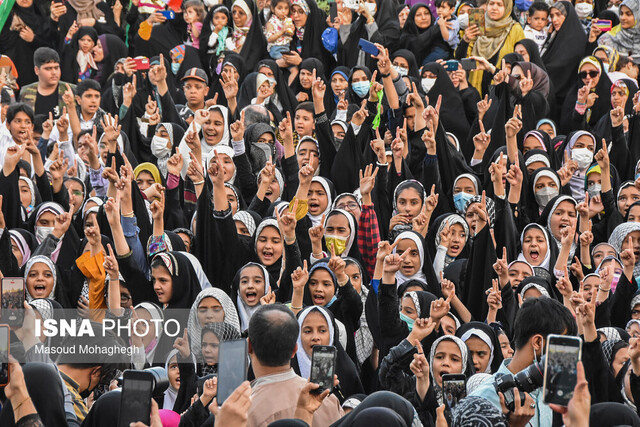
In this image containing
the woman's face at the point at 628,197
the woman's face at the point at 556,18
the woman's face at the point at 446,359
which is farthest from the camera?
the woman's face at the point at 556,18

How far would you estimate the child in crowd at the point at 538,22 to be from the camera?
10.4 meters

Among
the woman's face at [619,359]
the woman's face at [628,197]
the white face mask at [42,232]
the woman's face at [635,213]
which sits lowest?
the woman's face at [619,359]

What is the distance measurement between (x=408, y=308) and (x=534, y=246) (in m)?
A: 1.27

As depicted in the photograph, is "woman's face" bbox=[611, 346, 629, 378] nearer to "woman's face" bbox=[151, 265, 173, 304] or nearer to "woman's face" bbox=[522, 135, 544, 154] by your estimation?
"woman's face" bbox=[151, 265, 173, 304]

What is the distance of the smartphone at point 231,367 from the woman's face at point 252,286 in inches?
108

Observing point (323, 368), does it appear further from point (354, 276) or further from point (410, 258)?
point (410, 258)

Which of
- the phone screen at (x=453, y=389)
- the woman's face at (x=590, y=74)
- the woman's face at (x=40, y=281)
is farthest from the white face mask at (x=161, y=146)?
the phone screen at (x=453, y=389)

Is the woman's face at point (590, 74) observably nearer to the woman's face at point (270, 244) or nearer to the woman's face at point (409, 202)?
the woman's face at point (409, 202)

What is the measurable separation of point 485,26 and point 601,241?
120 inches

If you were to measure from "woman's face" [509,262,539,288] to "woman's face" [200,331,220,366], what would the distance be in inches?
75.2

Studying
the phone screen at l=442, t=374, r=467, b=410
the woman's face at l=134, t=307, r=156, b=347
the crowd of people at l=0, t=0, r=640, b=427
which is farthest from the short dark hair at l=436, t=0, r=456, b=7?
the phone screen at l=442, t=374, r=467, b=410

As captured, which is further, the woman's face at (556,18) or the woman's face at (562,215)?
the woman's face at (556,18)

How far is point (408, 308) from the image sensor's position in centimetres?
596

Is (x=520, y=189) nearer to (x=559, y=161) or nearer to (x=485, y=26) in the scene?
(x=559, y=161)
